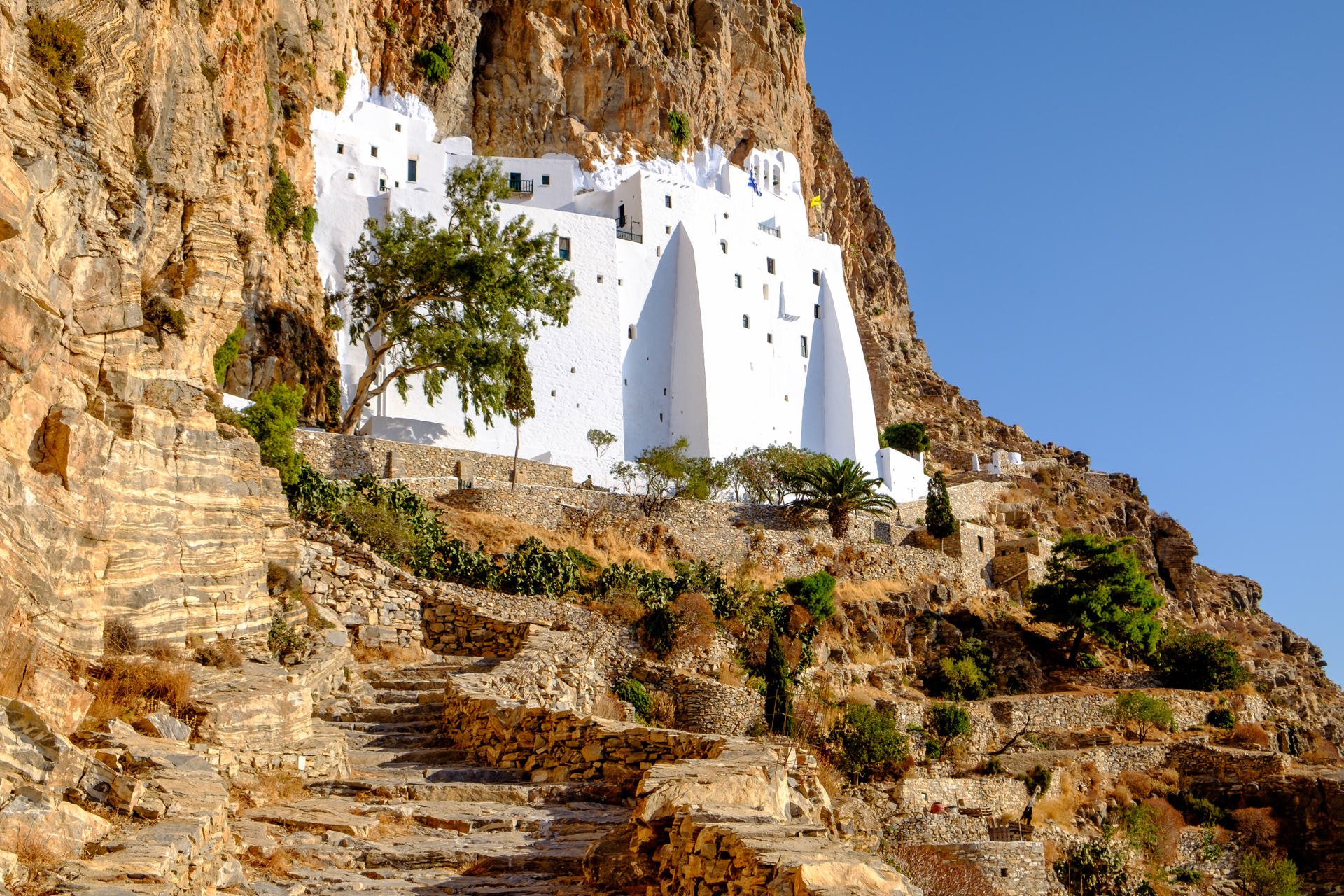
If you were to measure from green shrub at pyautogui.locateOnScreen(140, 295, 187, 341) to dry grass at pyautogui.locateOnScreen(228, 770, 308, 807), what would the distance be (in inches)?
181

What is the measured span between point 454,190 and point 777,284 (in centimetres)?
1283

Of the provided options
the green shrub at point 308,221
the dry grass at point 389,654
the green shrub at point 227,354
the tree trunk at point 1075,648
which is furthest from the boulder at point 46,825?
the tree trunk at point 1075,648

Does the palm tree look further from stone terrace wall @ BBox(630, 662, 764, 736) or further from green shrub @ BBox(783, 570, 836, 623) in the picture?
stone terrace wall @ BBox(630, 662, 764, 736)

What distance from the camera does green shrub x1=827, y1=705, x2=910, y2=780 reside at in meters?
20.6

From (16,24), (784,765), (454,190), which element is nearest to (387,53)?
(454,190)

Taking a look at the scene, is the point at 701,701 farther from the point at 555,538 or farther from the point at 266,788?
the point at 266,788

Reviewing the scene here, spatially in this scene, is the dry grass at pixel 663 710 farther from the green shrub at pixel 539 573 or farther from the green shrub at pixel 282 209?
the green shrub at pixel 282 209

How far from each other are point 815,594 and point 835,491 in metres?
6.26

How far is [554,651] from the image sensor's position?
54.0 feet

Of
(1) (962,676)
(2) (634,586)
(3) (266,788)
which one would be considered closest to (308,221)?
(2) (634,586)

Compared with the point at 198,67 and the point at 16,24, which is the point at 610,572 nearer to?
the point at 198,67

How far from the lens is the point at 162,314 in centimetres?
1192

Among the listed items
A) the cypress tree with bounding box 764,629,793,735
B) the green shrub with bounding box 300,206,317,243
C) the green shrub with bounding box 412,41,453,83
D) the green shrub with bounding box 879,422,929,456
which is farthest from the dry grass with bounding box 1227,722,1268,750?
the green shrub with bounding box 412,41,453,83

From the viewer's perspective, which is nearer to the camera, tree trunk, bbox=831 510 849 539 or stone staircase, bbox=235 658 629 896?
stone staircase, bbox=235 658 629 896
